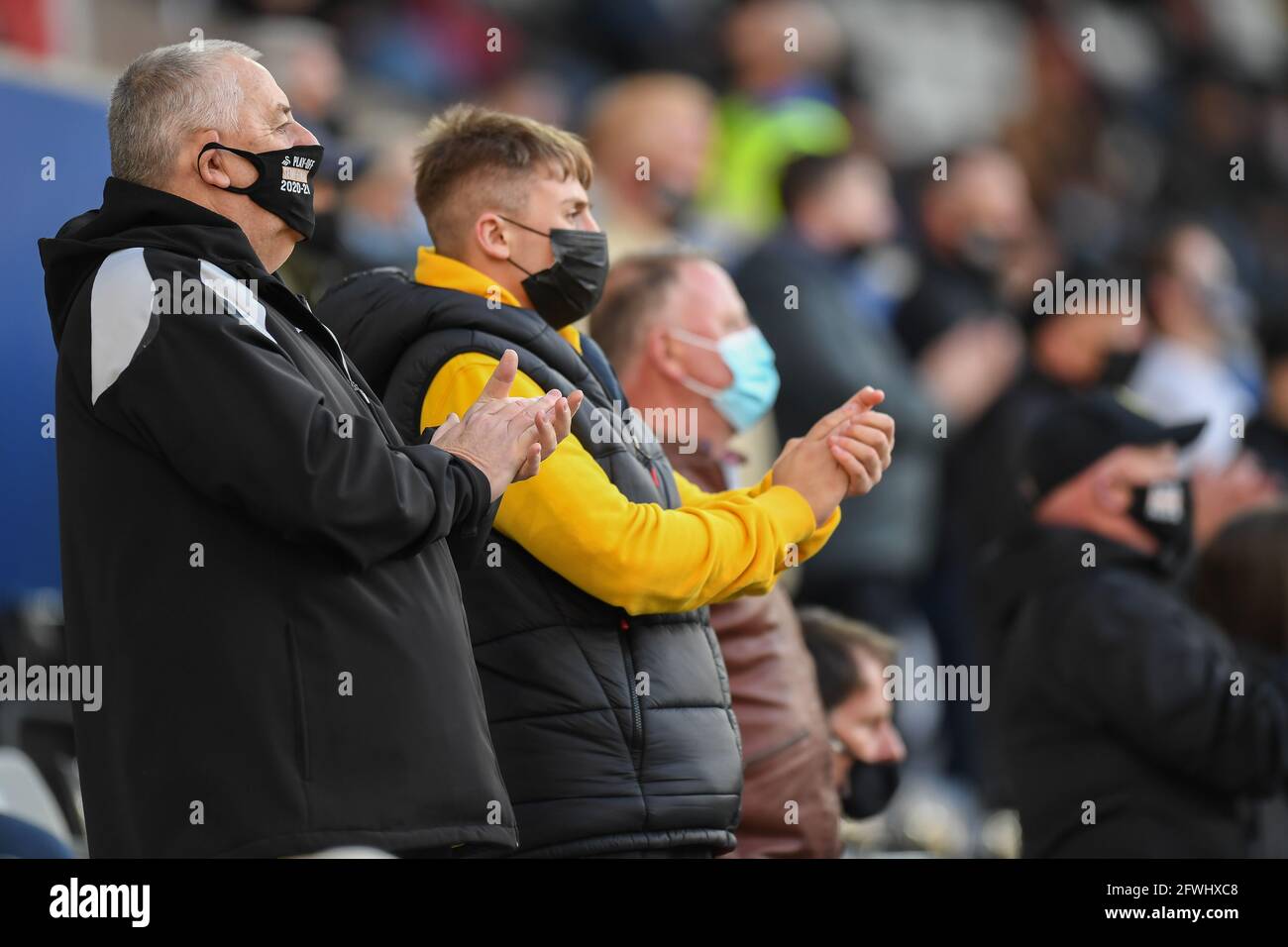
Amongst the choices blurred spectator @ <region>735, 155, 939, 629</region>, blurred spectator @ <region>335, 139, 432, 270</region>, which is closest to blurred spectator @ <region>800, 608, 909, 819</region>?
blurred spectator @ <region>335, 139, 432, 270</region>

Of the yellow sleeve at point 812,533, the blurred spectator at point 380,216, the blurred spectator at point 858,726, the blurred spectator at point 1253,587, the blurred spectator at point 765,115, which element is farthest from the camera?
the blurred spectator at point 765,115

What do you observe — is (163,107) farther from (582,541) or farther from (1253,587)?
(1253,587)

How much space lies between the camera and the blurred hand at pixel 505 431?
327 cm

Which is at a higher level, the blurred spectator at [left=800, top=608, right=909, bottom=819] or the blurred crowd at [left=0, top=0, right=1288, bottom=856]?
the blurred crowd at [left=0, top=0, right=1288, bottom=856]

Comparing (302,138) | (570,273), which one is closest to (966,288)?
(570,273)

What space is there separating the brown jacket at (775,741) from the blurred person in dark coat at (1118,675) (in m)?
0.77

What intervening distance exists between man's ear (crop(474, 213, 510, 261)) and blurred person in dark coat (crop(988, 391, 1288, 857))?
77.7 inches

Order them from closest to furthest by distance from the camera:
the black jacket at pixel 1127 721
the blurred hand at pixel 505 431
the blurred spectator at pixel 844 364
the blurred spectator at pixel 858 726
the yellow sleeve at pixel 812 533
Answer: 1. the blurred hand at pixel 505 431
2. the yellow sleeve at pixel 812 533
3. the black jacket at pixel 1127 721
4. the blurred spectator at pixel 858 726
5. the blurred spectator at pixel 844 364

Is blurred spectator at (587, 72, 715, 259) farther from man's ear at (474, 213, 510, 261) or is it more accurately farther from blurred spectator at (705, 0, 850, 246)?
man's ear at (474, 213, 510, 261)

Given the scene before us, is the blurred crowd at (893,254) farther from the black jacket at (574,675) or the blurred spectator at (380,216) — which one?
the black jacket at (574,675)

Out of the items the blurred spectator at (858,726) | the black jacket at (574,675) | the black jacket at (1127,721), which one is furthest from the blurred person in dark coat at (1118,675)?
the black jacket at (574,675)

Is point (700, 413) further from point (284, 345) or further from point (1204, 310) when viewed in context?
point (1204, 310)

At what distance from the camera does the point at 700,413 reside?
4.78 m

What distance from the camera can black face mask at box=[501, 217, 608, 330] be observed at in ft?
13.0
